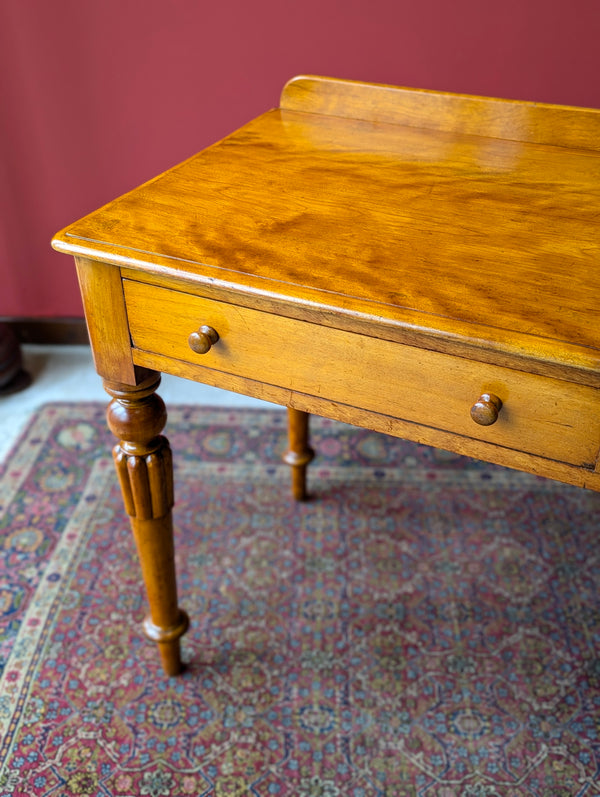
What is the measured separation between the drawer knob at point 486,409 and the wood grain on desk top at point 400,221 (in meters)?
0.09

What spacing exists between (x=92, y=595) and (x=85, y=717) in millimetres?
306

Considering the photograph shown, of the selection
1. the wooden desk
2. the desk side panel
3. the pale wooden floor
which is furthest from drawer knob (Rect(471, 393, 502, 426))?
the pale wooden floor

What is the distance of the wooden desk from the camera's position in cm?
87

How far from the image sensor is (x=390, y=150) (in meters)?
1.32

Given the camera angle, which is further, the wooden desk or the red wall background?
the red wall background

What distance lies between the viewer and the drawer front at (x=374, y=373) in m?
0.87

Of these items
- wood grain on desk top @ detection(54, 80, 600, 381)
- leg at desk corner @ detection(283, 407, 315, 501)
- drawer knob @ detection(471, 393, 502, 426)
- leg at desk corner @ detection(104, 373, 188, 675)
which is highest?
wood grain on desk top @ detection(54, 80, 600, 381)

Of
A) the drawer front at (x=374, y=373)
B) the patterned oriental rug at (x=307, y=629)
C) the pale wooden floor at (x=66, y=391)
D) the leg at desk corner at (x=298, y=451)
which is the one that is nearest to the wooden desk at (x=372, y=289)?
the drawer front at (x=374, y=373)

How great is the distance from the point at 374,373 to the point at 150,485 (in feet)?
1.60

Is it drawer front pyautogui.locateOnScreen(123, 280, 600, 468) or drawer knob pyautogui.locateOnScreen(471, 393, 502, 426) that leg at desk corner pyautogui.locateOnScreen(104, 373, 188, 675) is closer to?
drawer front pyautogui.locateOnScreen(123, 280, 600, 468)

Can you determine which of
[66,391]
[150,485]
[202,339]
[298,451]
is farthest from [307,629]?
[66,391]

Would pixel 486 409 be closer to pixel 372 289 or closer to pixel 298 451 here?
pixel 372 289

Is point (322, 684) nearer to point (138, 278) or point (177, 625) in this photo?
point (177, 625)

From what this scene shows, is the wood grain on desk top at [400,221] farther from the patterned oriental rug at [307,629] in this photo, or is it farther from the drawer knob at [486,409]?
the patterned oriental rug at [307,629]
